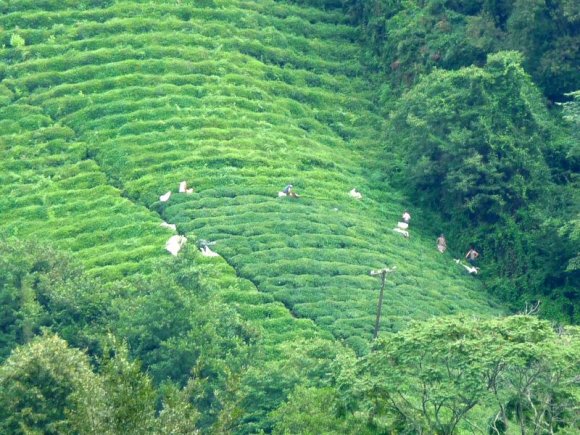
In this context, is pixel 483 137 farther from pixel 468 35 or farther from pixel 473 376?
pixel 473 376

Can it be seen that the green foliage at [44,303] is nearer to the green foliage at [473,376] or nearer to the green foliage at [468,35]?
the green foliage at [473,376]

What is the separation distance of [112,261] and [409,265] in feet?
30.0

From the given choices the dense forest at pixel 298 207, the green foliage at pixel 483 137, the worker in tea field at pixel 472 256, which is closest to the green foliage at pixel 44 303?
the dense forest at pixel 298 207

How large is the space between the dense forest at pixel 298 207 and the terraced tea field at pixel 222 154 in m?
0.09

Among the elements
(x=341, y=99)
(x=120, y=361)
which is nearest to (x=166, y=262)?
(x=120, y=361)

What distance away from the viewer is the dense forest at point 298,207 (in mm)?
33625

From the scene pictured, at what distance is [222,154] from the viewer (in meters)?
52.0

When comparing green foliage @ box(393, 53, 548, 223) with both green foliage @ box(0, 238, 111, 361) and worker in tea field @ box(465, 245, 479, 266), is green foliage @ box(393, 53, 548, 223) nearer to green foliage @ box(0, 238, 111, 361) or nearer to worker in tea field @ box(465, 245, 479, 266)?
worker in tea field @ box(465, 245, 479, 266)

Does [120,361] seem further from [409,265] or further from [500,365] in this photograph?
[409,265]

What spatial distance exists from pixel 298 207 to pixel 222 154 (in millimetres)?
3737

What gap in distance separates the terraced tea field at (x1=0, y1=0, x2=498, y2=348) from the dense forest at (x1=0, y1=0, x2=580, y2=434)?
Result: 0.09 meters

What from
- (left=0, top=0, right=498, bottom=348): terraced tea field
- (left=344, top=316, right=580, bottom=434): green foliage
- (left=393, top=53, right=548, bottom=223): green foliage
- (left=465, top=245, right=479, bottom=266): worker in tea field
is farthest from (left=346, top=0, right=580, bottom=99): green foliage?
(left=344, top=316, right=580, bottom=434): green foliage

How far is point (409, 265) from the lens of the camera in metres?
49.2

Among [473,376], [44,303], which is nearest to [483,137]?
[44,303]
